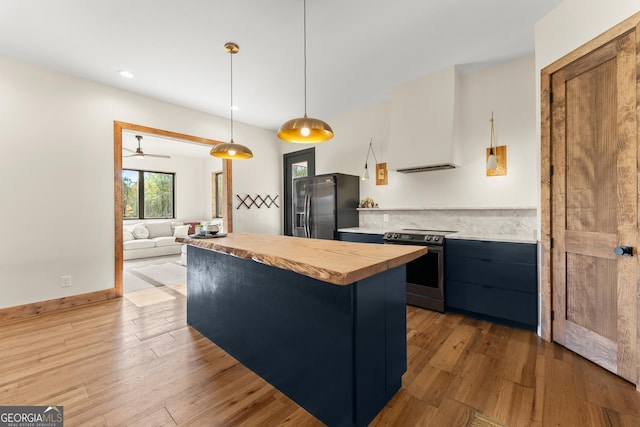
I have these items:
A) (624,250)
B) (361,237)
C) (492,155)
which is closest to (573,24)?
(492,155)

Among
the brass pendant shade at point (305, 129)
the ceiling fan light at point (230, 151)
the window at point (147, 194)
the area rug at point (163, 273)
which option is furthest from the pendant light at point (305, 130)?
the window at point (147, 194)

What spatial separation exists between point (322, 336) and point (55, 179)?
12.5ft

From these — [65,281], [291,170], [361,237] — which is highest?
[291,170]

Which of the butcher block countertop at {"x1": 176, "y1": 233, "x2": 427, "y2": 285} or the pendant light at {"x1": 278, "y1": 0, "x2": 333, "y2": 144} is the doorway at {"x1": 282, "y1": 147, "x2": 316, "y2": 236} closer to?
the pendant light at {"x1": 278, "y1": 0, "x2": 333, "y2": 144}

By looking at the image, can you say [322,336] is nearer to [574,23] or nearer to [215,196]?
[574,23]

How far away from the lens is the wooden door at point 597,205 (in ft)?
5.89

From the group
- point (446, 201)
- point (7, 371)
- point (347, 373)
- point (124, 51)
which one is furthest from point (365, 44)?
point (7, 371)

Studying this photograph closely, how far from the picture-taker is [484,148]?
328 centimetres

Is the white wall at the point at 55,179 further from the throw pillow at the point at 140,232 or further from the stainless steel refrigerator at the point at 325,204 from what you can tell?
the throw pillow at the point at 140,232

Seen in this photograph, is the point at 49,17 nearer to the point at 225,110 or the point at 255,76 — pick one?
the point at 255,76

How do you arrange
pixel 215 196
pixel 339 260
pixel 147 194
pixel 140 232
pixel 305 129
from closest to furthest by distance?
1. pixel 339 260
2. pixel 305 129
3. pixel 140 232
4. pixel 147 194
5. pixel 215 196

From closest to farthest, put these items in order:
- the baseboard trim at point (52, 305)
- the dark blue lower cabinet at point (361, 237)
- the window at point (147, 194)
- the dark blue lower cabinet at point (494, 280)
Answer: the dark blue lower cabinet at point (494, 280) < the baseboard trim at point (52, 305) < the dark blue lower cabinet at point (361, 237) < the window at point (147, 194)

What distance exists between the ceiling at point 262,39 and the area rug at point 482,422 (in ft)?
9.53

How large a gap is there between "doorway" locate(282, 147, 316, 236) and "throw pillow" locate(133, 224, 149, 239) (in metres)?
3.78
